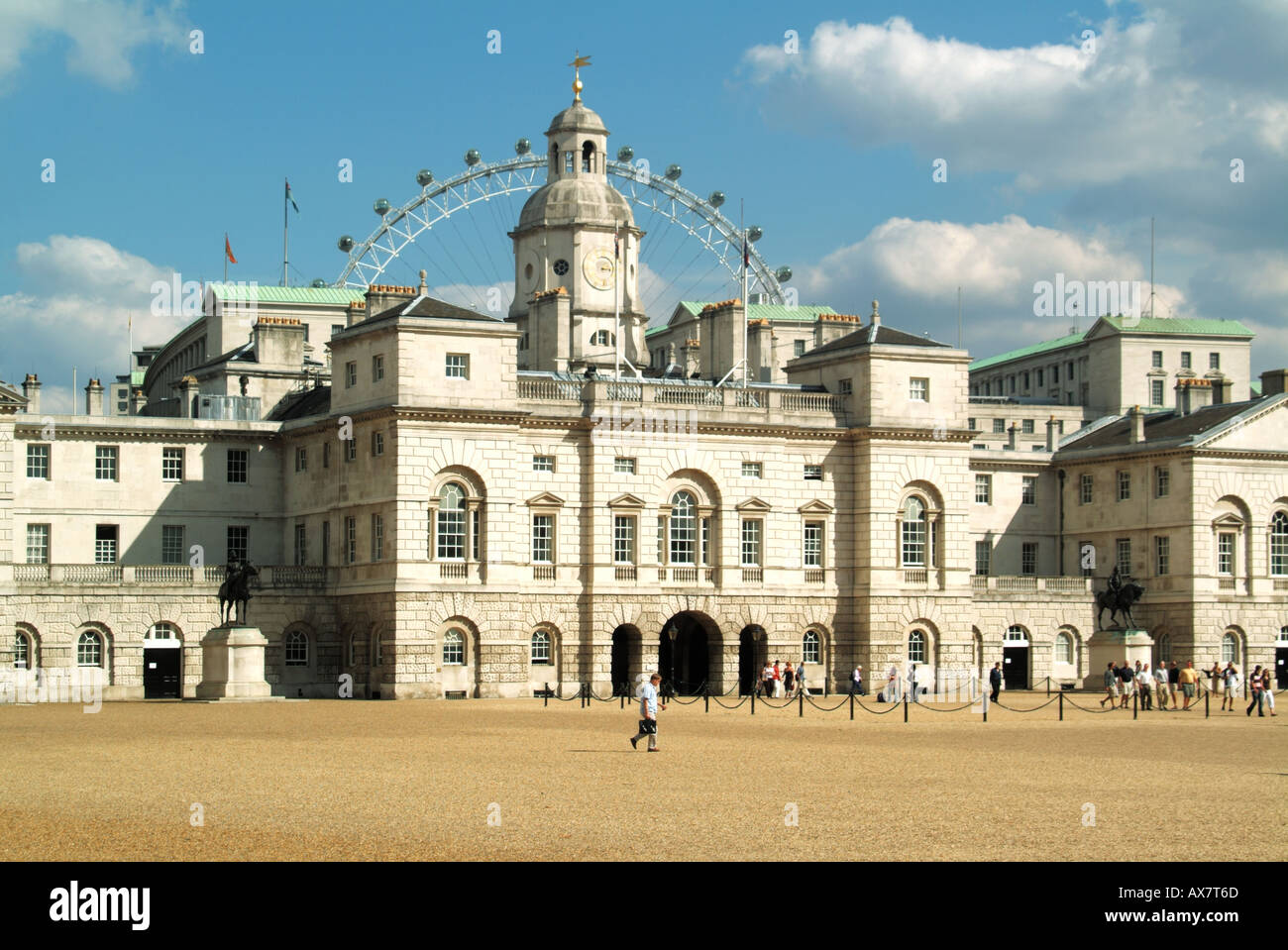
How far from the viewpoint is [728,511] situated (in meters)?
76.2

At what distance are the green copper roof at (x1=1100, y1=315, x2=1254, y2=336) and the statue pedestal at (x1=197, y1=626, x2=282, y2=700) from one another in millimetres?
74663

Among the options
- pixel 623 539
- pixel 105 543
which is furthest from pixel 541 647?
pixel 105 543

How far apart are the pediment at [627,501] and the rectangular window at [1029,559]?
23.1 metres

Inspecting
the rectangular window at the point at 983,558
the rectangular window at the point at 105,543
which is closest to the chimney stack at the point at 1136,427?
the rectangular window at the point at 983,558

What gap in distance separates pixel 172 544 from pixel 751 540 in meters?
22.5

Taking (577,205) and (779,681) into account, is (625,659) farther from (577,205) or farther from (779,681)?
(577,205)

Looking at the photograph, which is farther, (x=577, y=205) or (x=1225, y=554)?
(x=577, y=205)

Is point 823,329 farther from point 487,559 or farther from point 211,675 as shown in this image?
point 211,675

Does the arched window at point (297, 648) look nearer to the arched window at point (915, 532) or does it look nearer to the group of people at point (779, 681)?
the group of people at point (779, 681)

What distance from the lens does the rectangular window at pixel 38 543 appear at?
244ft

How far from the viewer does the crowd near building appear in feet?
230

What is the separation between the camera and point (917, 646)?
78.6 metres

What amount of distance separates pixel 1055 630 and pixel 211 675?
37.0m
